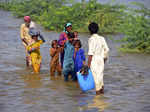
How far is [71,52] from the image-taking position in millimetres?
8680

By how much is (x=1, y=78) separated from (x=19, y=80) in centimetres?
47

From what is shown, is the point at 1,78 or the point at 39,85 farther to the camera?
the point at 1,78

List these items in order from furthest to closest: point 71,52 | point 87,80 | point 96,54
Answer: point 71,52 → point 87,80 → point 96,54

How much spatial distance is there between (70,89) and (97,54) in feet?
4.22

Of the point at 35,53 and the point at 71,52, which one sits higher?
the point at 71,52

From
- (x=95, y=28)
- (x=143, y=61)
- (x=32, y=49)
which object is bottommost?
(x=143, y=61)

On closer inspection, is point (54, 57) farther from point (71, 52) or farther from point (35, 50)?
point (71, 52)

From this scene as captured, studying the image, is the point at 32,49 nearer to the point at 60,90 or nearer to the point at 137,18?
the point at 60,90

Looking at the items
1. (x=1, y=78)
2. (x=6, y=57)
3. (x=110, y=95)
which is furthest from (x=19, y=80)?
(x=6, y=57)

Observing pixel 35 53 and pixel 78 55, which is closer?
pixel 78 55

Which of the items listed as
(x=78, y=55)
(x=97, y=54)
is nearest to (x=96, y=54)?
(x=97, y=54)

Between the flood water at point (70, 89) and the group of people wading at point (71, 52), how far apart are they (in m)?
0.29

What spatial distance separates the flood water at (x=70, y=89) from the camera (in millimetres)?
7027

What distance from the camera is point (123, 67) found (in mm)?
11289
